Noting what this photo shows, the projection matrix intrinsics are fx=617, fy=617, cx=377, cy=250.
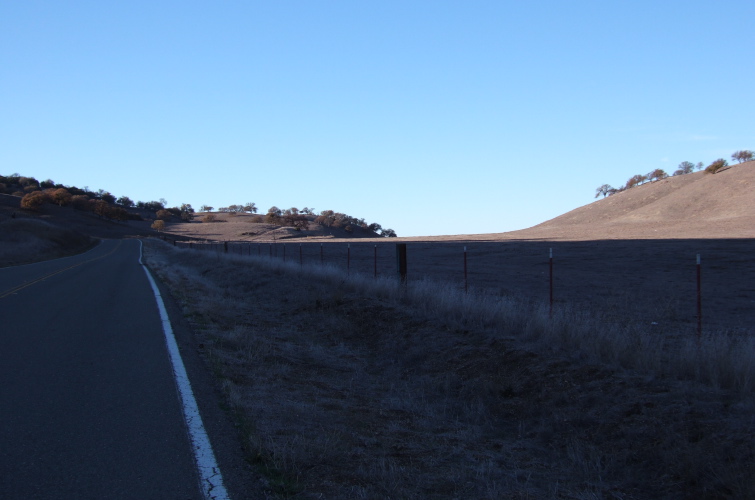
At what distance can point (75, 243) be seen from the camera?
248ft

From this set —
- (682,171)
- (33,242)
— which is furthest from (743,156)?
(33,242)

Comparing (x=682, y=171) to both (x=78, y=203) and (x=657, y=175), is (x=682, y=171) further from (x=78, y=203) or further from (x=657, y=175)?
(x=78, y=203)

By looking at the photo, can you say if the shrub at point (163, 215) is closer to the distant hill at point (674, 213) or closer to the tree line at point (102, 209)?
the tree line at point (102, 209)

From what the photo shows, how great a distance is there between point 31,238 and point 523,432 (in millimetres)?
66020

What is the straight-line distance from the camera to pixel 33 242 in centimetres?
5959

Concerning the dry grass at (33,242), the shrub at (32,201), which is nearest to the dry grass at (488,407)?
the dry grass at (33,242)

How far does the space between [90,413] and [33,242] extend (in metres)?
61.1

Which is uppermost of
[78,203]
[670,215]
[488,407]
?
[78,203]

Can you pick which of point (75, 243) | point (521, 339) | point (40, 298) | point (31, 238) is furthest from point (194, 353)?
point (75, 243)

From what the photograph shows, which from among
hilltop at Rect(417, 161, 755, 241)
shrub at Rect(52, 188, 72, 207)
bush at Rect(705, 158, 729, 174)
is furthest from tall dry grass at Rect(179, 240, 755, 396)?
shrub at Rect(52, 188, 72, 207)

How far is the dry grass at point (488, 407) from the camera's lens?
5.12m

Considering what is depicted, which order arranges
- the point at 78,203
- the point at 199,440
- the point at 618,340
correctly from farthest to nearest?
the point at 78,203
the point at 618,340
the point at 199,440

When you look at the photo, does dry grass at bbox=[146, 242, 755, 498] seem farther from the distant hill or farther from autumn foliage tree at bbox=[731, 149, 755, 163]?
autumn foliage tree at bbox=[731, 149, 755, 163]

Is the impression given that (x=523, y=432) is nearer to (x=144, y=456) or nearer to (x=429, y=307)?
(x=144, y=456)
